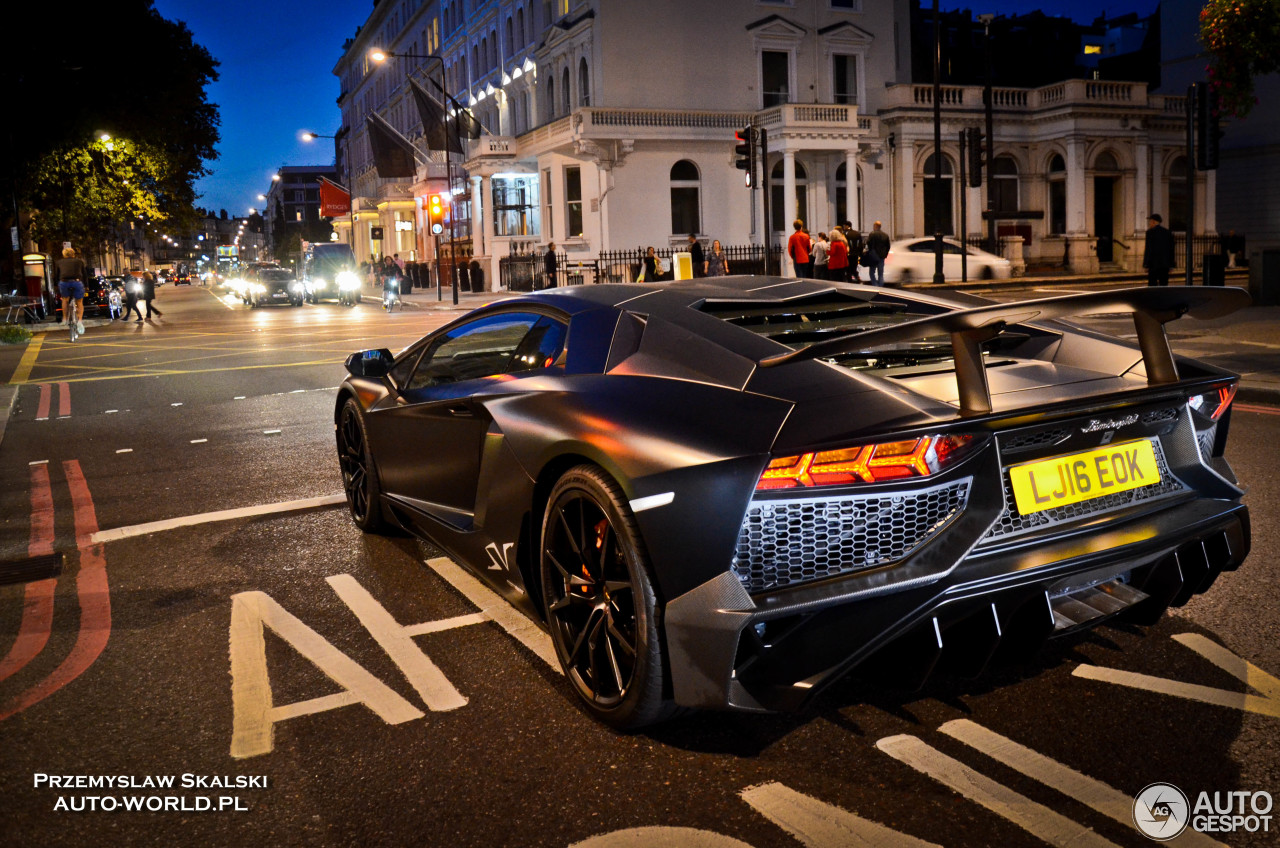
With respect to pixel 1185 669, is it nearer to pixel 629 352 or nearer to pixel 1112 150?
pixel 629 352

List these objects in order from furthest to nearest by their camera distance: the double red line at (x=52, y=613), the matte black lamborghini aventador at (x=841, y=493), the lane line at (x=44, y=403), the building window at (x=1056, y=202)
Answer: the building window at (x=1056, y=202), the lane line at (x=44, y=403), the double red line at (x=52, y=613), the matte black lamborghini aventador at (x=841, y=493)

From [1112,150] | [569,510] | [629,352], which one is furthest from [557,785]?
[1112,150]

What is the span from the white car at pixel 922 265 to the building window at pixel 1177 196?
16255mm

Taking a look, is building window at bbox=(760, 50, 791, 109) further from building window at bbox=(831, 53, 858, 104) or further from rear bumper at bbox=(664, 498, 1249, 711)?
rear bumper at bbox=(664, 498, 1249, 711)

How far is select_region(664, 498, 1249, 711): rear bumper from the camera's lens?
118 inches

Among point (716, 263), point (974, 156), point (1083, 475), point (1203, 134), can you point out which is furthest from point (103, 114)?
point (1083, 475)

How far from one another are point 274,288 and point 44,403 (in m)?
30.6

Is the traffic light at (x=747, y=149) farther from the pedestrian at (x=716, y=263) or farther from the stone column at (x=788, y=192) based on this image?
the stone column at (x=788, y=192)

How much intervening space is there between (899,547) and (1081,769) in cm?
83

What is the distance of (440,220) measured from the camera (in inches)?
1644

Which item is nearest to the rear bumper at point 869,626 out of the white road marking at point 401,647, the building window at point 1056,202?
the white road marking at point 401,647

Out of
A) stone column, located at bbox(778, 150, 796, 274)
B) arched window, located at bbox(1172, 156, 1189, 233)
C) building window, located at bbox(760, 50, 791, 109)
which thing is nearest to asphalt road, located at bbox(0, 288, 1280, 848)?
stone column, located at bbox(778, 150, 796, 274)

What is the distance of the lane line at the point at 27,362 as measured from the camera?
57.9 ft

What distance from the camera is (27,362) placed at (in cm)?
2088
